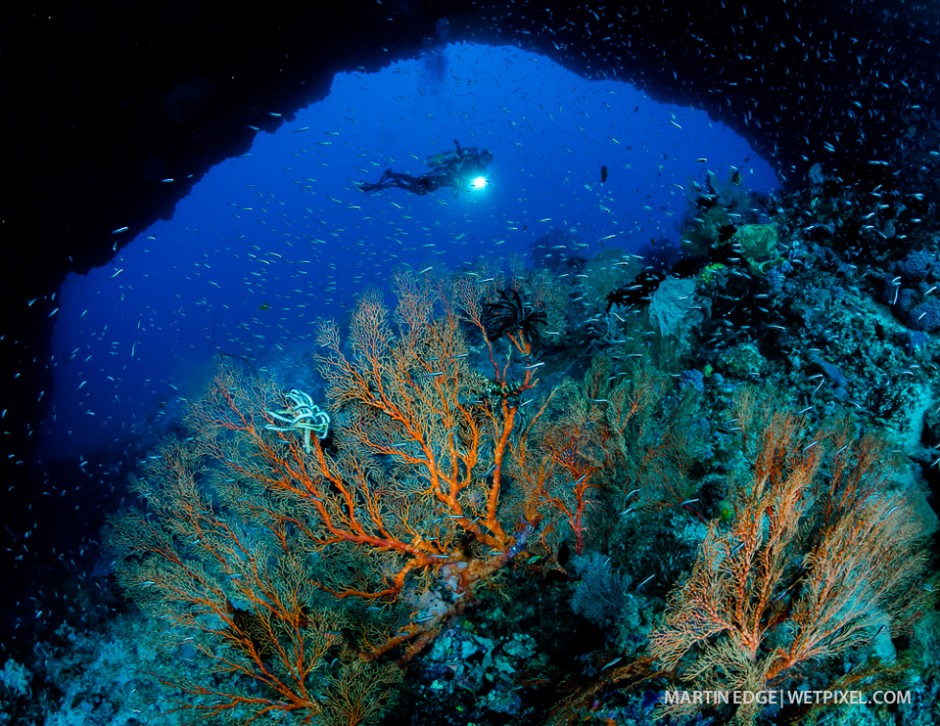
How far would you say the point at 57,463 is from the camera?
62.5 ft

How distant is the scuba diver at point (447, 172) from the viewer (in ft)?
50.6

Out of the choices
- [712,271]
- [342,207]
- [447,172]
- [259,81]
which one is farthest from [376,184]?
[342,207]

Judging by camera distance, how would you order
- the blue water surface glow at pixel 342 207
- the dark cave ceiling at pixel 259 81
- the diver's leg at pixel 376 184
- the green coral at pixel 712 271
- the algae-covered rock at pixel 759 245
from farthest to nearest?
1. the blue water surface glow at pixel 342 207
2. the diver's leg at pixel 376 184
3. the dark cave ceiling at pixel 259 81
4. the algae-covered rock at pixel 759 245
5. the green coral at pixel 712 271

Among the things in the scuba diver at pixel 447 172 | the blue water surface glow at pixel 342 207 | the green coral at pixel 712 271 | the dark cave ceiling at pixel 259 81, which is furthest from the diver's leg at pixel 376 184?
the blue water surface glow at pixel 342 207

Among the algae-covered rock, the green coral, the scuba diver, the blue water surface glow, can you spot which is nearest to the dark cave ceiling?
the algae-covered rock

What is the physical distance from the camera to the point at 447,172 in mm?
15852

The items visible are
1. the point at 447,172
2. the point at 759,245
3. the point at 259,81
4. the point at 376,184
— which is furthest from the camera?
the point at 447,172

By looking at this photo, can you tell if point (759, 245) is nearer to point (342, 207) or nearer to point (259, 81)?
point (259, 81)

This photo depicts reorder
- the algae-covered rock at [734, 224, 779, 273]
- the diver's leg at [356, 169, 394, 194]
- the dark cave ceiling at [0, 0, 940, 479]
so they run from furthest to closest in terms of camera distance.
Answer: the diver's leg at [356, 169, 394, 194], the dark cave ceiling at [0, 0, 940, 479], the algae-covered rock at [734, 224, 779, 273]

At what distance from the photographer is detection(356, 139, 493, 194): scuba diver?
50.6 ft

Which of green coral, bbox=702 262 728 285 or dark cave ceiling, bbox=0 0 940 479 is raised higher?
dark cave ceiling, bbox=0 0 940 479

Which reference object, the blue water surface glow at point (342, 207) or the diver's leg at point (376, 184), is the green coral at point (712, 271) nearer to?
the diver's leg at point (376, 184)

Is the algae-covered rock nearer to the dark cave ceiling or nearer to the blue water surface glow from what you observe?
the dark cave ceiling

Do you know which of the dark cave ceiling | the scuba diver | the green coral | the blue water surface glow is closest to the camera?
the green coral
